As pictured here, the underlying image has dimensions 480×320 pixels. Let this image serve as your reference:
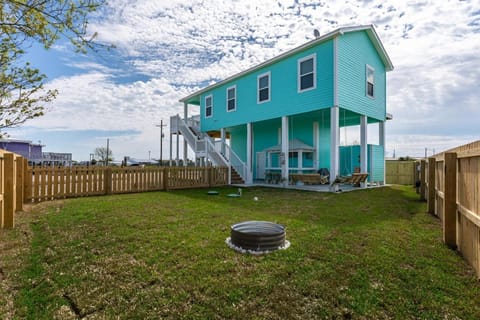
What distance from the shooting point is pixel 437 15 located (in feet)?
27.5

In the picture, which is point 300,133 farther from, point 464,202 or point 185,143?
point 464,202

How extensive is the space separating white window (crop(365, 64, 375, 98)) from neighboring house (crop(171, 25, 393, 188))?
49 millimetres

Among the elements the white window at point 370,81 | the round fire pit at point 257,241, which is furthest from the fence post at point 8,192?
the white window at point 370,81

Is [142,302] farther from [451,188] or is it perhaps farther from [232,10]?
[232,10]

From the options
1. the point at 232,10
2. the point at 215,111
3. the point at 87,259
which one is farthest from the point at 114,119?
the point at 87,259

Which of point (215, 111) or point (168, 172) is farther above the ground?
point (215, 111)

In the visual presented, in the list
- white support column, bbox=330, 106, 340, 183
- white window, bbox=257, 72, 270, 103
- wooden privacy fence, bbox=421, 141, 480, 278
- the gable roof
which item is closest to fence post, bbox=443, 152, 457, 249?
wooden privacy fence, bbox=421, 141, 480, 278

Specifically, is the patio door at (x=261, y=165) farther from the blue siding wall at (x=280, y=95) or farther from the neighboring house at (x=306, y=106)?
the blue siding wall at (x=280, y=95)

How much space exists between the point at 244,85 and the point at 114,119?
50.7 ft

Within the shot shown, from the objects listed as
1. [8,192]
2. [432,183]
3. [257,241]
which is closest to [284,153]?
[432,183]

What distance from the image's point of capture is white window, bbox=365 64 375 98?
12.6m

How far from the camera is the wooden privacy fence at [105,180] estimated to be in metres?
8.70

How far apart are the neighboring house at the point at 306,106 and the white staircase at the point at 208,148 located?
60 mm

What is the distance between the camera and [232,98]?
624 inches
